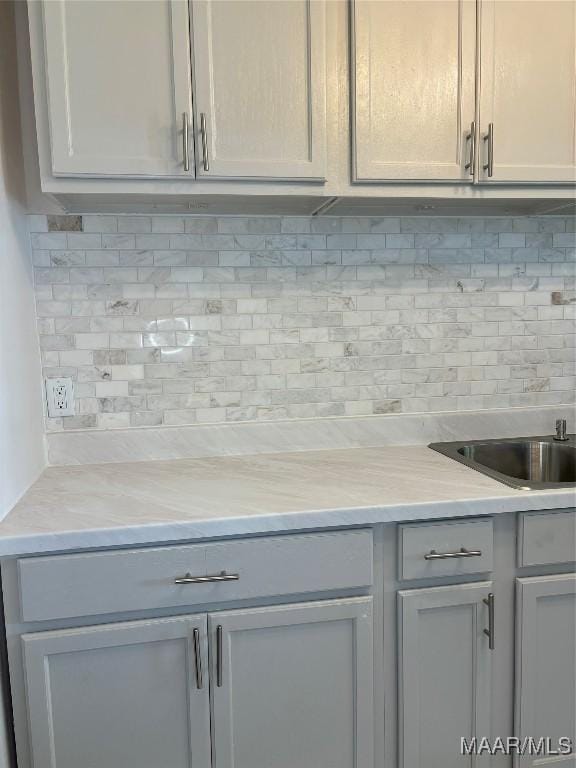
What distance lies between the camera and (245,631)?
48.4 inches

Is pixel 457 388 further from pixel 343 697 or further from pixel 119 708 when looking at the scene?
pixel 119 708

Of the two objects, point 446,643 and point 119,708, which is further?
point 446,643

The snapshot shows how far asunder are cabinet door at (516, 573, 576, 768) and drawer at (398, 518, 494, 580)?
0.52 feet

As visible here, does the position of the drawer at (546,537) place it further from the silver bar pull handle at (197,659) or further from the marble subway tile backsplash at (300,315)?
the silver bar pull handle at (197,659)

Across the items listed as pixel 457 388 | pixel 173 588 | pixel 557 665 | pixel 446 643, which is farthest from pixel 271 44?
pixel 557 665

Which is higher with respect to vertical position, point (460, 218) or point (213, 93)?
point (213, 93)

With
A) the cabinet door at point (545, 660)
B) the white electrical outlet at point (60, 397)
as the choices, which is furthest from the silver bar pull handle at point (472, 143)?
the white electrical outlet at point (60, 397)

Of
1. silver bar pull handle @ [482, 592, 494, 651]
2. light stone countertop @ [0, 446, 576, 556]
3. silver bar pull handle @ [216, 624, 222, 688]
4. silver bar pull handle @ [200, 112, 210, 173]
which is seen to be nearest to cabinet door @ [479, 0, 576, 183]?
silver bar pull handle @ [200, 112, 210, 173]

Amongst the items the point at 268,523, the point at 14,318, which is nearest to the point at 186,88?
the point at 14,318

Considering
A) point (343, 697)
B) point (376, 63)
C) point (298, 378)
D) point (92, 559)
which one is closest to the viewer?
point (92, 559)

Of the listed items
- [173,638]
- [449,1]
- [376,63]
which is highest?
[449,1]

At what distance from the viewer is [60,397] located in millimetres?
1667

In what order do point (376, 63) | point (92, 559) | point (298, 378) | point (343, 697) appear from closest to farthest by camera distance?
point (92, 559)
point (343, 697)
point (376, 63)
point (298, 378)

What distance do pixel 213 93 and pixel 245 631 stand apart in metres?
1.33
